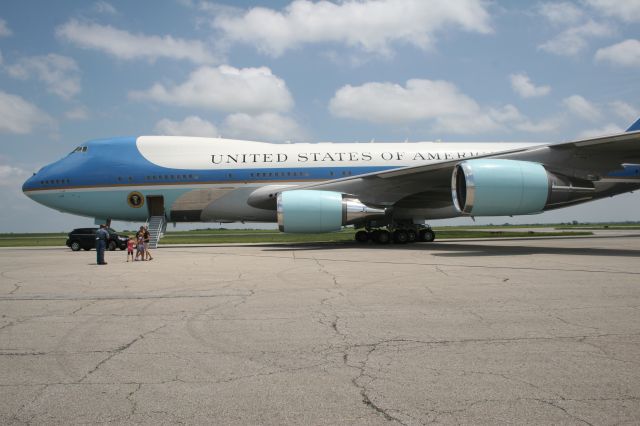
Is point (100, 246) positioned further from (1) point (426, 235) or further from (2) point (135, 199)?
(1) point (426, 235)

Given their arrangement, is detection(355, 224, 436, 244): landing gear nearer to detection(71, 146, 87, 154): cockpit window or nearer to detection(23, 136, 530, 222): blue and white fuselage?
detection(23, 136, 530, 222): blue and white fuselage

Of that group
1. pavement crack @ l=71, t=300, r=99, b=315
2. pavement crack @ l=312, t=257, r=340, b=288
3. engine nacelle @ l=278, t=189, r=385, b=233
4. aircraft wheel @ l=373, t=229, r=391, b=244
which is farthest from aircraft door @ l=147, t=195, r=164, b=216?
pavement crack @ l=71, t=300, r=99, b=315

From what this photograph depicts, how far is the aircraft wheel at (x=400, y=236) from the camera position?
772 inches

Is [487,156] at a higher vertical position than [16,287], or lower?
higher

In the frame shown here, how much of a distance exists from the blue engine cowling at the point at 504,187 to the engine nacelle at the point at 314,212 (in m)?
4.14

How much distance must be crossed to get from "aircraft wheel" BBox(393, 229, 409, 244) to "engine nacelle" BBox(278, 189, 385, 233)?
311 cm

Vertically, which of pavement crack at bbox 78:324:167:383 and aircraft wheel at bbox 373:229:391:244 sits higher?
aircraft wheel at bbox 373:229:391:244

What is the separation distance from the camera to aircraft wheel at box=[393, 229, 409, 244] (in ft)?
64.3

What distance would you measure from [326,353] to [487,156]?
12.6m

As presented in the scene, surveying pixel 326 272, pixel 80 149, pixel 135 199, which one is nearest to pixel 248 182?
pixel 135 199

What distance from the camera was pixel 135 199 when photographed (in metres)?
20.0

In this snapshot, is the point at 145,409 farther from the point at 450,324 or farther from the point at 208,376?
the point at 450,324

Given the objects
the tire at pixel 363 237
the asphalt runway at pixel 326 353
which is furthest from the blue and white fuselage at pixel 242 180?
the asphalt runway at pixel 326 353

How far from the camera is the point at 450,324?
501cm
